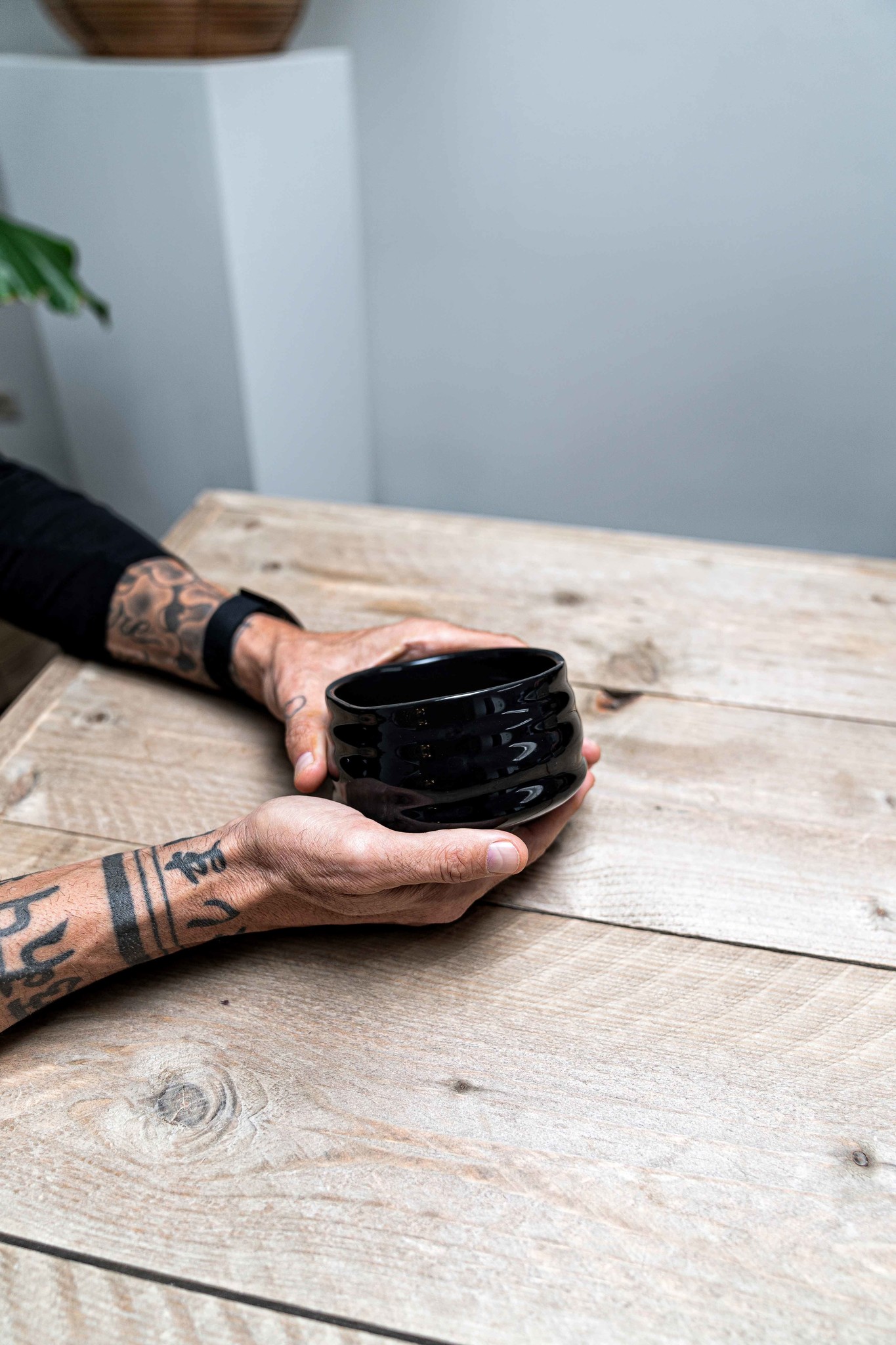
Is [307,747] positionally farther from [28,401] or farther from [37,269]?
[28,401]

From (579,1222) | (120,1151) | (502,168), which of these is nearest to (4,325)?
(502,168)

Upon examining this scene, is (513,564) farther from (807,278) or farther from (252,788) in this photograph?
(807,278)

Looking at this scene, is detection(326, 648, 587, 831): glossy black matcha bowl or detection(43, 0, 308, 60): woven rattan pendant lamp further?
detection(43, 0, 308, 60): woven rattan pendant lamp

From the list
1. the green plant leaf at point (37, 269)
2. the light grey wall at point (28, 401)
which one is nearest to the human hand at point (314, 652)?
the green plant leaf at point (37, 269)

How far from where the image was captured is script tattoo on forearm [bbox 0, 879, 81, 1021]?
20.5 inches

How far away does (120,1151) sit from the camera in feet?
1.53

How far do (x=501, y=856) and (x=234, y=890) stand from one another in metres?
0.16

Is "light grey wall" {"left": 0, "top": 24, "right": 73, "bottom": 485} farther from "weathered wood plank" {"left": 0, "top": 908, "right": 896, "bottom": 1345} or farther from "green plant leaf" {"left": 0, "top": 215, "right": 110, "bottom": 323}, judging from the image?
"weathered wood plank" {"left": 0, "top": 908, "right": 896, "bottom": 1345}

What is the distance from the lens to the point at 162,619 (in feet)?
2.62

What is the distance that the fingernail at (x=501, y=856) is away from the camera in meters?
0.51

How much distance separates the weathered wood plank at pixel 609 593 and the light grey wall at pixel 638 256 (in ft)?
3.32

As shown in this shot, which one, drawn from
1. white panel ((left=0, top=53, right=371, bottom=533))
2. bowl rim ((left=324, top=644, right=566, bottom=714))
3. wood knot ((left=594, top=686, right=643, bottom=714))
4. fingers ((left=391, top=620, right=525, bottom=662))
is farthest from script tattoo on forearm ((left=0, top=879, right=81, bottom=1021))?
white panel ((left=0, top=53, right=371, bottom=533))

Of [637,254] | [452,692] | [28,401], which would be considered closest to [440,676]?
[452,692]

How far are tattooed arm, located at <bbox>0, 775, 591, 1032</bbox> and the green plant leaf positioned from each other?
90 centimetres
